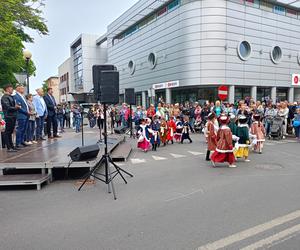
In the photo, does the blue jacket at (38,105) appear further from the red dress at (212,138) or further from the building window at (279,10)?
the building window at (279,10)

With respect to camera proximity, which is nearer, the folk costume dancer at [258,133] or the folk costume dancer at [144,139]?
the folk costume dancer at [258,133]

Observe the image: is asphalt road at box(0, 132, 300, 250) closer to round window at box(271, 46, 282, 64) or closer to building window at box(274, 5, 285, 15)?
round window at box(271, 46, 282, 64)

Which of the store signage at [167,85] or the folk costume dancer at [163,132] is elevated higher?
the store signage at [167,85]

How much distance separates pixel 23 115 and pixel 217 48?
24675mm

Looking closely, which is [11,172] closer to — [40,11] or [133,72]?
[40,11]

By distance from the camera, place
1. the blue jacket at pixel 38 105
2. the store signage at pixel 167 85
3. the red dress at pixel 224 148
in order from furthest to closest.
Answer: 1. the store signage at pixel 167 85
2. the blue jacket at pixel 38 105
3. the red dress at pixel 224 148

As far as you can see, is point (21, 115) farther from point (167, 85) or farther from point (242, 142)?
point (167, 85)

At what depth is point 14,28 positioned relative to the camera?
19.6 metres

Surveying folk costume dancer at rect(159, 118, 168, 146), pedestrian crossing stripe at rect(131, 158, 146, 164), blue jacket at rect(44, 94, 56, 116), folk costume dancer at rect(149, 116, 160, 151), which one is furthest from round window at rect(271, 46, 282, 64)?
blue jacket at rect(44, 94, 56, 116)

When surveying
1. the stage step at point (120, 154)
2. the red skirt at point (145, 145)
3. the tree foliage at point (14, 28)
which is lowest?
the stage step at point (120, 154)

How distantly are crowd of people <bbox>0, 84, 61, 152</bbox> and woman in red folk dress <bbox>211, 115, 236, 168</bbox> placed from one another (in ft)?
20.5

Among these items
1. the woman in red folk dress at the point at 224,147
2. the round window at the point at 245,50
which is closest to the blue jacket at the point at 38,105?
the woman in red folk dress at the point at 224,147

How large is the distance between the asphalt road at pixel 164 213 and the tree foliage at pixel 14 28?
46.9 feet

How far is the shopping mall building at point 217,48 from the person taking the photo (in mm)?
29000
